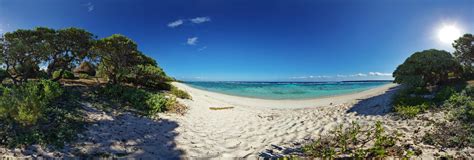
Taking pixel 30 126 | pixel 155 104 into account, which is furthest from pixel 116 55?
pixel 30 126

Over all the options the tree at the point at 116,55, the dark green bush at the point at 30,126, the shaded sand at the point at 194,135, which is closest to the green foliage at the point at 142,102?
the shaded sand at the point at 194,135

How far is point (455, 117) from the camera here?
8.65 meters

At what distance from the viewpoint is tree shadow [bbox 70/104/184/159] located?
673cm

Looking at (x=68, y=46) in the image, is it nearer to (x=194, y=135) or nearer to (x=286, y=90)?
(x=194, y=135)

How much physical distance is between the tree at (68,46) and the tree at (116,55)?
33.6 inches

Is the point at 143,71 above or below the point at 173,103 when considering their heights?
above

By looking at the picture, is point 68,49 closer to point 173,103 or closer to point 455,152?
point 173,103

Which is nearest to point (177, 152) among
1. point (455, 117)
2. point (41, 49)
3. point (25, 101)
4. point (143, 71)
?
point (25, 101)

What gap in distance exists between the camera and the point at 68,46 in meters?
15.6

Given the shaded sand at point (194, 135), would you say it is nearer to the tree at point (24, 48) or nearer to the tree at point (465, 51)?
the tree at point (24, 48)

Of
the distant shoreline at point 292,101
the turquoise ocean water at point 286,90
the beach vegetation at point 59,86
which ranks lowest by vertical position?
the distant shoreline at point 292,101

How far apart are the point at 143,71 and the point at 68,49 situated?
7.05 meters

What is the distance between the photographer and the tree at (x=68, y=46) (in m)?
14.7

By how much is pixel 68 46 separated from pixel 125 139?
11344 mm
